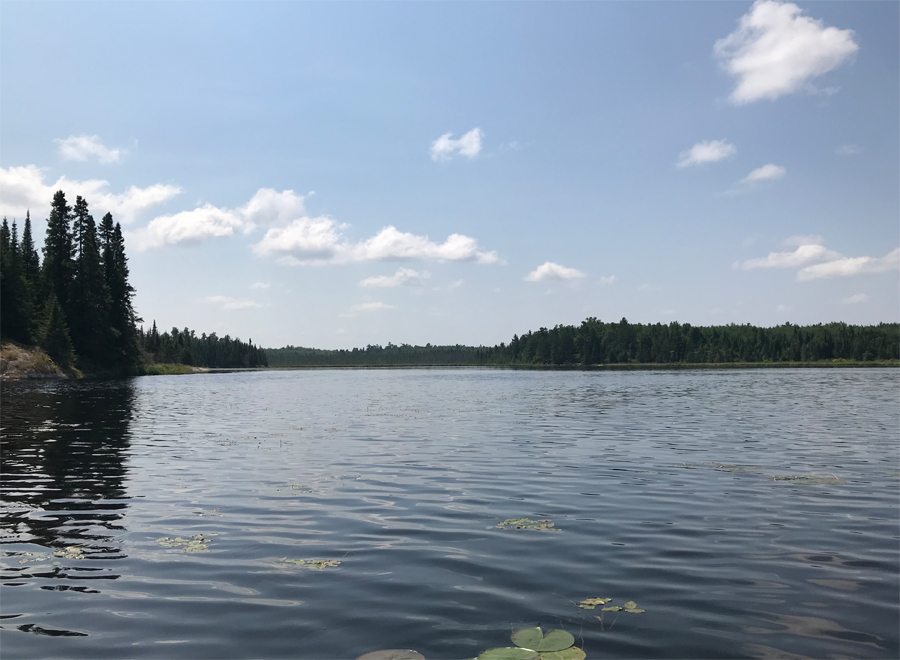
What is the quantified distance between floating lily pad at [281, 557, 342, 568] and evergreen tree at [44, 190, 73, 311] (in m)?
108

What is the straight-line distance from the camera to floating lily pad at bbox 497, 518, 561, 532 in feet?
42.5

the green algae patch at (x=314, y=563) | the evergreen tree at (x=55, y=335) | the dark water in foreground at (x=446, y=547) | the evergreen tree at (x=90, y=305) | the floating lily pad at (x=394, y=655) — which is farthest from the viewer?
the evergreen tree at (x=90, y=305)

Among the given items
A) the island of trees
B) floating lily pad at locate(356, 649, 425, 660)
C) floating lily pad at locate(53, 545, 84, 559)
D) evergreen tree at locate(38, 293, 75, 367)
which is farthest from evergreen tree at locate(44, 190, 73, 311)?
floating lily pad at locate(356, 649, 425, 660)

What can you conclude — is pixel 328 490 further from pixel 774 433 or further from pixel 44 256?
pixel 44 256

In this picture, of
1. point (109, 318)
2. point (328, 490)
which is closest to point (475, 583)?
point (328, 490)

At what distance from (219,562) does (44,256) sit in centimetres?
11310

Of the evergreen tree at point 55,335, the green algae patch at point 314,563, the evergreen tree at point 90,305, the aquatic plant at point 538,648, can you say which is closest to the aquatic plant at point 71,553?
the green algae patch at point 314,563

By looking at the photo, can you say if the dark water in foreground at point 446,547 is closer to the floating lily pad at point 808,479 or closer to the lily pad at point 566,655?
the floating lily pad at point 808,479

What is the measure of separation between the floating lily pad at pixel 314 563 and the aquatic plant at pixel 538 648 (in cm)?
423

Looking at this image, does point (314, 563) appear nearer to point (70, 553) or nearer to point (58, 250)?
point (70, 553)

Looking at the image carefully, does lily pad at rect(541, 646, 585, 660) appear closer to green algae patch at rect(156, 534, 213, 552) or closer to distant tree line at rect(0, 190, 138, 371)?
green algae patch at rect(156, 534, 213, 552)

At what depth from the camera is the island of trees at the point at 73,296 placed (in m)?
89.7

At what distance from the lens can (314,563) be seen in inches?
421

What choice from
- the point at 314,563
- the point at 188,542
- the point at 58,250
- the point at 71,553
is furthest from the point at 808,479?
the point at 58,250
